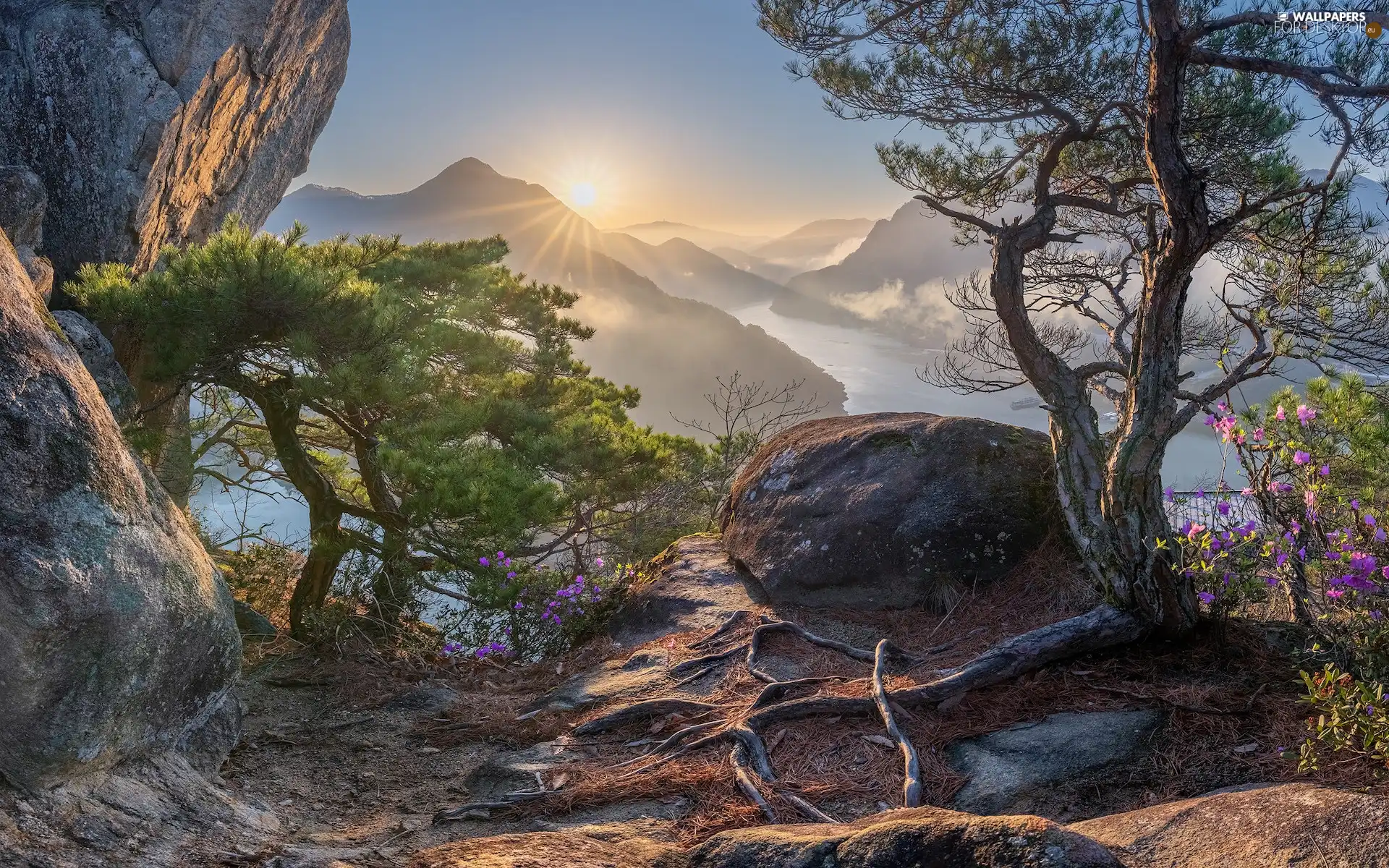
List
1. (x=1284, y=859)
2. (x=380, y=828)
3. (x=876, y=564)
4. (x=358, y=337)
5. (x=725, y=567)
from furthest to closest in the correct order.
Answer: (x=725, y=567) → (x=358, y=337) → (x=876, y=564) → (x=380, y=828) → (x=1284, y=859)

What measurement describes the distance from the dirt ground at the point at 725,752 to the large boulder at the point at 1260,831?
1.41 ft

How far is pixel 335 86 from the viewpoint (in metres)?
13.9

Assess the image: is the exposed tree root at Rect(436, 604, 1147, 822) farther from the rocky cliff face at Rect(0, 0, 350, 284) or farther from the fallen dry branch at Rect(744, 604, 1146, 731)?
the rocky cliff face at Rect(0, 0, 350, 284)

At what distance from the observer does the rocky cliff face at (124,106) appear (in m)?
8.60

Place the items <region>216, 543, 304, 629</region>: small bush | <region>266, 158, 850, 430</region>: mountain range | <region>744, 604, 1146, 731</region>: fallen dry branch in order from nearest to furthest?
<region>744, 604, 1146, 731</region>: fallen dry branch, <region>216, 543, 304, 629</region>: small bush, <region>266, 158, 850, 430</region>: mountain range

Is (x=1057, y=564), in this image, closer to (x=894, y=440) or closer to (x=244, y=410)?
(x=894, y=440)

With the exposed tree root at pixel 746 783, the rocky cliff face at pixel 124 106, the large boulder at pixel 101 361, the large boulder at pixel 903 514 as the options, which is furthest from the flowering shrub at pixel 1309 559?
the rocky cliff face at pixel 124 106

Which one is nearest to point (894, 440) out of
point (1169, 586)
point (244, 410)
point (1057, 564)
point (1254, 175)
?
point (1057, 564)

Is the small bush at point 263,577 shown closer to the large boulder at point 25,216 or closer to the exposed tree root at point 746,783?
the large boulder at point 25,216

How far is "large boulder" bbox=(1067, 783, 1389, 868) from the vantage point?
2.26 metres

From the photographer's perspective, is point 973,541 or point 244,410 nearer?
point 973,541

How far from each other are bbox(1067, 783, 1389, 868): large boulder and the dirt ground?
430mm

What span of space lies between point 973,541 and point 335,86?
522 inches

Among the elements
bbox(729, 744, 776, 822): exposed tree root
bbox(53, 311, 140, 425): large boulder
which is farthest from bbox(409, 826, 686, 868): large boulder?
bbox(53, 311, 140, 425): large boulder
